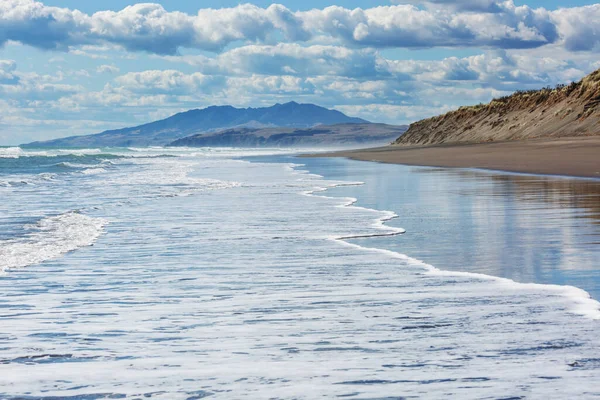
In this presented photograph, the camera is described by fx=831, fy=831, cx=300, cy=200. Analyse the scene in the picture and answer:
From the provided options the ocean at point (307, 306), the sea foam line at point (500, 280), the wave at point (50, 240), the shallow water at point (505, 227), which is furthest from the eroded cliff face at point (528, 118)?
the ocean at point (307, 306)

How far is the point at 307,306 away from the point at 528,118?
65558mm

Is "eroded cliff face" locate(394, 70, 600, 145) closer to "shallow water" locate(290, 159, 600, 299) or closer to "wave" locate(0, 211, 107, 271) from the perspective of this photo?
"shallow water" locate(290, 159, 600, 299)

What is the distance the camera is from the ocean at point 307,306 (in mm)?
4977

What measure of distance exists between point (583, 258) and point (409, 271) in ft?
6.71

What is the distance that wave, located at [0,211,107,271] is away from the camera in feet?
36.5

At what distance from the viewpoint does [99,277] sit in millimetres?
9414

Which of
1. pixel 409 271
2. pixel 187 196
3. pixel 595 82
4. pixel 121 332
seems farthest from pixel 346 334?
pixel 595 82

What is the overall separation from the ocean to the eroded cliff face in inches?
1715

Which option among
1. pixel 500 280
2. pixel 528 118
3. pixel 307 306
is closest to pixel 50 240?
pixel 307 306

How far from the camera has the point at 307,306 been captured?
7320 millimetres

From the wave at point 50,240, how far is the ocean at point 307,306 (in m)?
0.07

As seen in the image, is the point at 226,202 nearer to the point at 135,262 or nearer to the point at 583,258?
the point at 135,262

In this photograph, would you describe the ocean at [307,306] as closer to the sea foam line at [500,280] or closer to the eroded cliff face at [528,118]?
the sea foam line at [500,280]

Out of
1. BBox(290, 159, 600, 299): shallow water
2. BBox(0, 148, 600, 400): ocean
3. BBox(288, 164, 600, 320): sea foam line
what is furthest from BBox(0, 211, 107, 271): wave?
BBox(290, 159, 600, 299): shallow water
